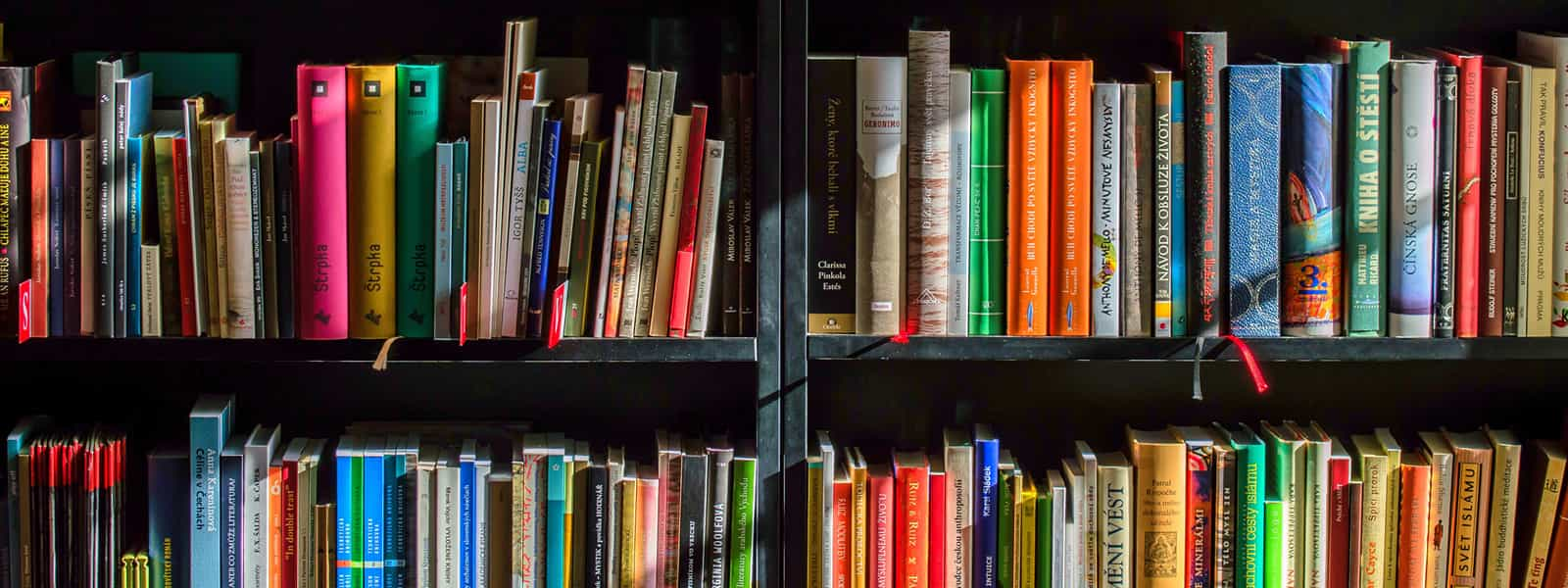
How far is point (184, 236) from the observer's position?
1.78 m

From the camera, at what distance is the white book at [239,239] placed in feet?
5.78

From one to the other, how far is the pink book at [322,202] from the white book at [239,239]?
5 centimetres

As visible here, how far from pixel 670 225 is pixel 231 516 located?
1.97 ft

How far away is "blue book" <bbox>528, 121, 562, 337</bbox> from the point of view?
175 centimetres

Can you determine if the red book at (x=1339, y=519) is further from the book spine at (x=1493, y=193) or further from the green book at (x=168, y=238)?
the green book at (x=168, y=238)

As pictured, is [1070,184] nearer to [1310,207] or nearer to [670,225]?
[1310,207]

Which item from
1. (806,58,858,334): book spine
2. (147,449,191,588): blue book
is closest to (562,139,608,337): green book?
(806,58,858,334): book spine

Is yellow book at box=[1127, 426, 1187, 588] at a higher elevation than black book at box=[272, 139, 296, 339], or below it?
below

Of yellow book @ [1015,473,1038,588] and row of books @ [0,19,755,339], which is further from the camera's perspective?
yellow book @ [1015,473,1038,588]

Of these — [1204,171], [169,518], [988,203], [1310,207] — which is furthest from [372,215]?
[1310,207]

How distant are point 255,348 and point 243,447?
0.44ft

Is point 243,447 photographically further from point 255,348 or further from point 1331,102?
point 1331,102

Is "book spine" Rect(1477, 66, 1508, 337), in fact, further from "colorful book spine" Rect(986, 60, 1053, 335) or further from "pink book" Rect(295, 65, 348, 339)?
"pink book" Rect(295, 65, 348, 339)

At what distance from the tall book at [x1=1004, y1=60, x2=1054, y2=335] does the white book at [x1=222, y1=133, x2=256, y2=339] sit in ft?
2.70
